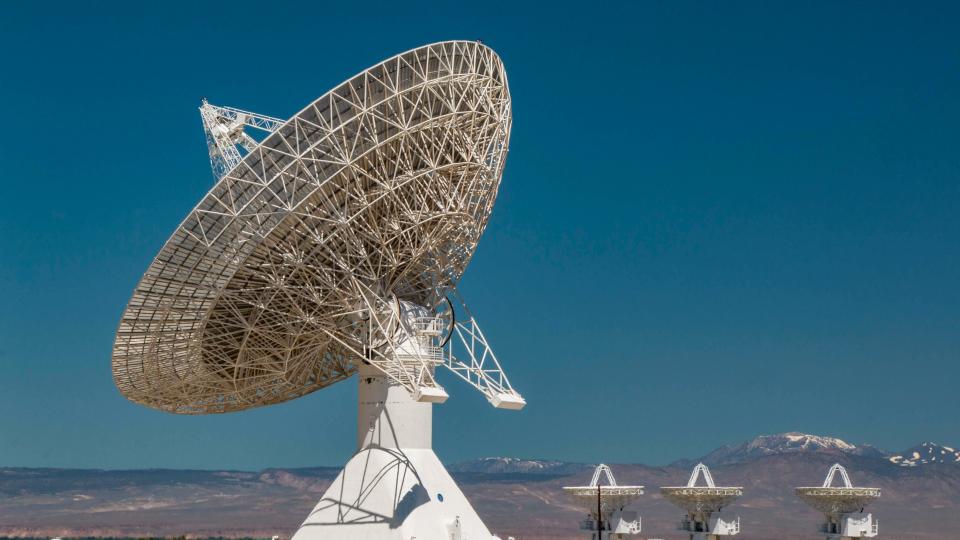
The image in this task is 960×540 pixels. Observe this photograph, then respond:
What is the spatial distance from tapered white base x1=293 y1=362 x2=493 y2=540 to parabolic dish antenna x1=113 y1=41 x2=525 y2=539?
0.20ft

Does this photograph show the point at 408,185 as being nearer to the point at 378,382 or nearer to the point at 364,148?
the point at 364,148

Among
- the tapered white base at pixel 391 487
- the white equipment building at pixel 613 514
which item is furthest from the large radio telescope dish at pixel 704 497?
the tapered white base at pixel 391 487

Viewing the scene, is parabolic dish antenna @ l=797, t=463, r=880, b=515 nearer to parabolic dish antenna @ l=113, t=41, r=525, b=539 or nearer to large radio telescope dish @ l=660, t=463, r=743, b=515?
large radio telescope dish @ l=660, t=463, r=743, b=515

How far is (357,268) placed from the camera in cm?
4666

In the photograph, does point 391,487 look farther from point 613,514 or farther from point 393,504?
point 613,514

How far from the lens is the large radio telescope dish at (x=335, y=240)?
4203cm

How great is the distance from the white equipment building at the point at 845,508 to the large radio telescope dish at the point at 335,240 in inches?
963

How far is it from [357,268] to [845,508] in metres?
32.1

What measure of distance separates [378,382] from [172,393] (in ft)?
32.0

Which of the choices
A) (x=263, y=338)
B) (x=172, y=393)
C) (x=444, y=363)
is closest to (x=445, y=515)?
(x=444, y=363)

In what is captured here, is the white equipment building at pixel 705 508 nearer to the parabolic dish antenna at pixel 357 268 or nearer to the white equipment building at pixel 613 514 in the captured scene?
the white equipment building at pixel 613 514

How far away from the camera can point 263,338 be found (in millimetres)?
48625

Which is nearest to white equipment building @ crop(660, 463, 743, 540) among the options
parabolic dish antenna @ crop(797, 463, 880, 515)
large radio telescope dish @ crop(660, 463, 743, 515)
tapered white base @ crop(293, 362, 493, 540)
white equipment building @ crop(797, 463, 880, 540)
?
large radio telescope dish @ crop(660, 463, 743, 515)

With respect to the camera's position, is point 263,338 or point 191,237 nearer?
point 191,237
